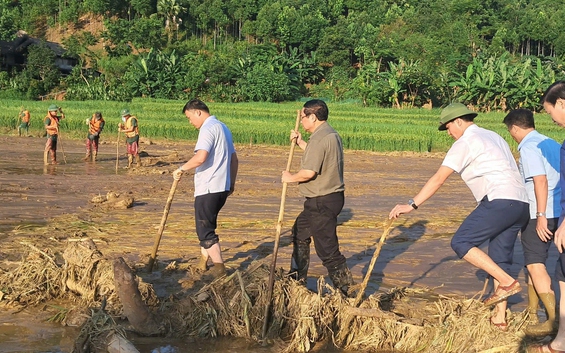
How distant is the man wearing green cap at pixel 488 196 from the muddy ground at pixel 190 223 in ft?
4.17

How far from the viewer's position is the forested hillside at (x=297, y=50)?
42.6 meters

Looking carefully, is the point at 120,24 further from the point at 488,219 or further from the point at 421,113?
the point at 488,219

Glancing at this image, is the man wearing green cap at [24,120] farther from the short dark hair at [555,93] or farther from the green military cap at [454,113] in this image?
the short dark hair at [555,93]

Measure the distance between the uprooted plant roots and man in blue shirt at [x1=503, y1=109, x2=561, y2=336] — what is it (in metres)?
0.27

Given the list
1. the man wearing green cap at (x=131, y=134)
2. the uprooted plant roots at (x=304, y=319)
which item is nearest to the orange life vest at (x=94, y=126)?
the man wearing green cap at (x=131, y=134)

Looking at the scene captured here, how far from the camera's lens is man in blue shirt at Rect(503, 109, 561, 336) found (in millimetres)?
5762

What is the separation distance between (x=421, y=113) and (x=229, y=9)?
33.6 m

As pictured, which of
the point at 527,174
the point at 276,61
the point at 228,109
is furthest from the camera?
the point at 276,61

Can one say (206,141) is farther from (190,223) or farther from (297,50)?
(297,50)

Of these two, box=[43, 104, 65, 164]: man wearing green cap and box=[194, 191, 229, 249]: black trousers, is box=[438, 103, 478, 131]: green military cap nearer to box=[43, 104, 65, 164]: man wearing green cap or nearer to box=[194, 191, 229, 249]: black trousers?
box=[194, 191, 229, 249]: black trousers

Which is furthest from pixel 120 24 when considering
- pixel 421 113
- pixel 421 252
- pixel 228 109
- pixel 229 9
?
pixel 421 252

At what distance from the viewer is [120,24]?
55625mm

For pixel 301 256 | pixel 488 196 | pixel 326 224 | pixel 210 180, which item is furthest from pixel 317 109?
pixel 488 196

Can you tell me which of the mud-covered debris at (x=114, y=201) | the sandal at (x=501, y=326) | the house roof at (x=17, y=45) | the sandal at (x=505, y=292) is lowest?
the mud-covered debris at (x=114, y=201)
